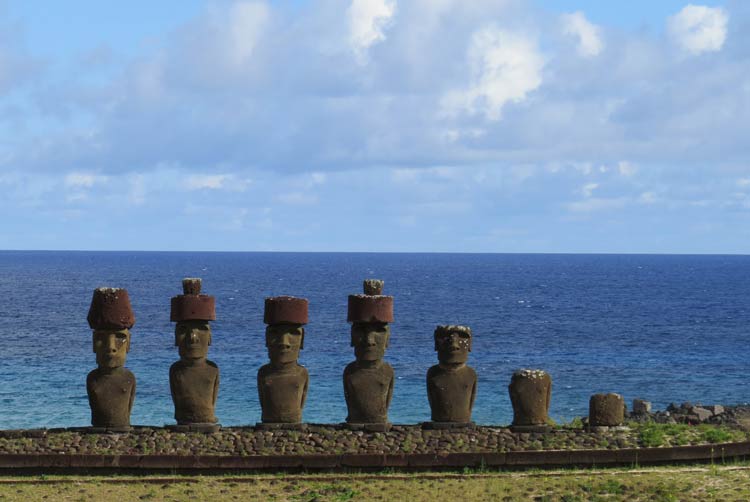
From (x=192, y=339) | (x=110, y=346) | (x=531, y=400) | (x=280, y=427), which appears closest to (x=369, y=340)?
(x=280, y=427)

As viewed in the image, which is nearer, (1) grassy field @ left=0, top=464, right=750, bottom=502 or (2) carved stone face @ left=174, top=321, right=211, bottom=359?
(1) grassy field @ left=0, top=464, right=750, bottom=502

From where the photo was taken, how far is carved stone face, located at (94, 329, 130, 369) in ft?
64.0

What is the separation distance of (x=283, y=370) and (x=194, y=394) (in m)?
1.54

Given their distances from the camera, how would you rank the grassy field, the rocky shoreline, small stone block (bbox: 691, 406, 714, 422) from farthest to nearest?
small stone block (bbox: 691, 406, 714, 422) < the rocky shoreline < the grassy field

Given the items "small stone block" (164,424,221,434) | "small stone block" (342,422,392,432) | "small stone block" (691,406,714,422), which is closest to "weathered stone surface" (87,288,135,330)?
"small stone block" (164,424,221,434)

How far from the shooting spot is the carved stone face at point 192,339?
19.6m

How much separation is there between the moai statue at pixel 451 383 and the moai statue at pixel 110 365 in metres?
5.09

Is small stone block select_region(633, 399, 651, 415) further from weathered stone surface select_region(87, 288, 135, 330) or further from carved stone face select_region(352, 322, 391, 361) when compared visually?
weathered stone surface select_region(87, 288, 135, 330)

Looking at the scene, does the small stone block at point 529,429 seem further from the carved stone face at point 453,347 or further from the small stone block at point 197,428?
the small stone block at point 197,428

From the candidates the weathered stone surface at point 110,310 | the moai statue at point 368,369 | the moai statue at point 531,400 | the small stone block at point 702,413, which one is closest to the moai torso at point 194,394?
the weathered stone surface at point 110,310

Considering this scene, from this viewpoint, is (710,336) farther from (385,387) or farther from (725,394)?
(385,387)

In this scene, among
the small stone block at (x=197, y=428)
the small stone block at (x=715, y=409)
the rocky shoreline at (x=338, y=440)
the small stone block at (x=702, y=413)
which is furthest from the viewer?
the small stone block at (x=715, y=409)

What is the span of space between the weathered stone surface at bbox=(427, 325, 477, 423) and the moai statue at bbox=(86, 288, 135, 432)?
5.13m

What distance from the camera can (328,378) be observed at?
161 feet
